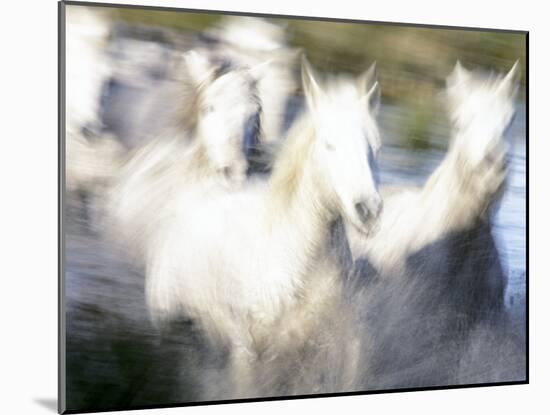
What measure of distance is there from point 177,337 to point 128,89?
1122 millimetres

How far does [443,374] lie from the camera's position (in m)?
5.93

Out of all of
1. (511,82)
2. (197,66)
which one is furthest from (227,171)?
(511,82)

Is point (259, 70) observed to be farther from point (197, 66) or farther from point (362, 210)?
point (362, 210)

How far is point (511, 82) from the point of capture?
606cm

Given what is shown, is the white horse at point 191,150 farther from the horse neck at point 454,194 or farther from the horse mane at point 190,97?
the horse neck at point 454,194

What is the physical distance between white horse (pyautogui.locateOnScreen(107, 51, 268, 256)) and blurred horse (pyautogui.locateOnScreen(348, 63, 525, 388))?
765mm

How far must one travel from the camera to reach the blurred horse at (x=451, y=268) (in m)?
5.77

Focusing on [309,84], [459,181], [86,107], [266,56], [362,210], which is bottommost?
[362,210]

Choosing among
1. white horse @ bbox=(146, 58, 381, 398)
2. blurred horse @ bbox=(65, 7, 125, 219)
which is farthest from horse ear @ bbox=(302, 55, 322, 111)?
blurred horse @ bbox=(65, 7, 125, 219)

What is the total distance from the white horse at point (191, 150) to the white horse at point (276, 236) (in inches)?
2.6

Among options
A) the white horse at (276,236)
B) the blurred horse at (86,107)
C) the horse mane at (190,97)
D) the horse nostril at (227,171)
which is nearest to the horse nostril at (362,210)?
the white horse at (276,236)

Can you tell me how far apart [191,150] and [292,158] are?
1.60 feet

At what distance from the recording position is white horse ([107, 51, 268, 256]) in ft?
17.4

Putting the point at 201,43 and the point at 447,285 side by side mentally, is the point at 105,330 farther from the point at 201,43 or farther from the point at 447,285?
the point at 447,285
